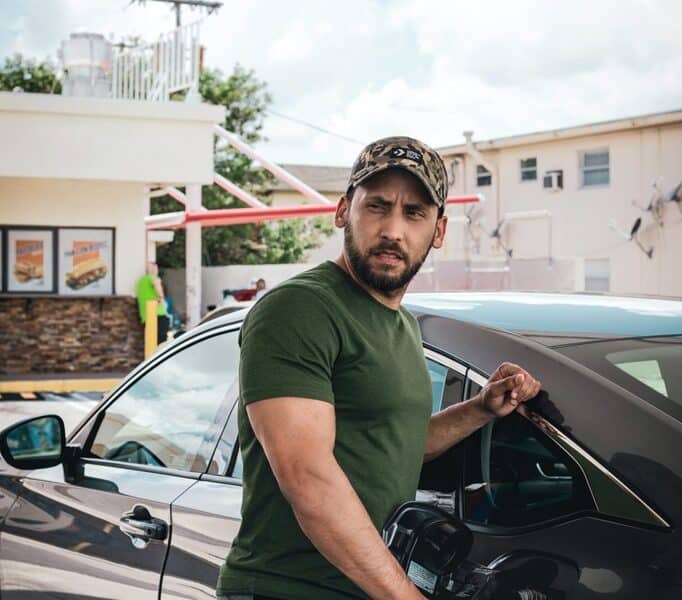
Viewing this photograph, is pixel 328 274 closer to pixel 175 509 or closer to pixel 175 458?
pixel 175 509

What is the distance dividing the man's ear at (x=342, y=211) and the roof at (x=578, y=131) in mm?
26729

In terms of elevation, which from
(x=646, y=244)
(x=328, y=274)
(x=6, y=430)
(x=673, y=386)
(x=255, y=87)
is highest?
(x=255, y=87)

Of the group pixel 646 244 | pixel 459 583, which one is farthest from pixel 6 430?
pixel 646 244

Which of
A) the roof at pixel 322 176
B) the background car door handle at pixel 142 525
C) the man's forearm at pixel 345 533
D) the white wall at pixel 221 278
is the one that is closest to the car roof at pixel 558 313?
the man's forearm at pixel 345 533

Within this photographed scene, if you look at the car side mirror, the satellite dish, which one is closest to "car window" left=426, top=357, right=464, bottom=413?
the car side mirror

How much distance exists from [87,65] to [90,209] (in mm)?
2593

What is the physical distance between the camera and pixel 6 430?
350cm

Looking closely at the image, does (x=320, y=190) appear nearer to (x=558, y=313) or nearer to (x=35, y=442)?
(x=35, y=442)

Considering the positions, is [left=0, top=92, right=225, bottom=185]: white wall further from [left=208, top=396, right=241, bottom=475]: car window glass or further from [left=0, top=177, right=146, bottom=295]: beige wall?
[left=208, top=396, right=241, bottom=475]: car window glass

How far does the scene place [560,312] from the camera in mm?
2670

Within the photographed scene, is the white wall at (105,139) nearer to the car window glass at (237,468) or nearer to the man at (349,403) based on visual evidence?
the car window glass at (237,468)

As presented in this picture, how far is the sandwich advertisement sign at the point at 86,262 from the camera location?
64.2 ft

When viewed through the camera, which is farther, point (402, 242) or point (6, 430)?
point (6, 430)

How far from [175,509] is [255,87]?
42429mm
